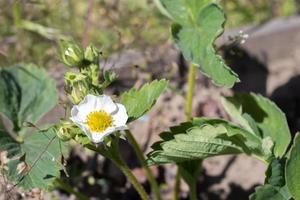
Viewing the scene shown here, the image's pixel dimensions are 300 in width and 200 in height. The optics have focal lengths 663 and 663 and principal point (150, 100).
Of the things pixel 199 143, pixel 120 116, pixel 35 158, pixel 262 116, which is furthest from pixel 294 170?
pixel 35 158

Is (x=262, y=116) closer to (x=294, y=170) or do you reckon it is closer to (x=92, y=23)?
(x=294, y=170)

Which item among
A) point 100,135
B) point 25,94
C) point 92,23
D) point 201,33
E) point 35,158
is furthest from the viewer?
point 92,23

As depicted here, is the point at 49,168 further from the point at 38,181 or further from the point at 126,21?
the point at 126,21

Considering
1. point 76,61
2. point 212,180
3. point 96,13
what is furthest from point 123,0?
point 76,61

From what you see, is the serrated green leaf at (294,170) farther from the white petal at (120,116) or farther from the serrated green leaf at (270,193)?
the white petal at (120,116)

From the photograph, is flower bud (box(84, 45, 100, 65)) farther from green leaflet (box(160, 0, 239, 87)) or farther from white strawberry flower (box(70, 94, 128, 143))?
green leaflet (box(160, 0, 239, 87))

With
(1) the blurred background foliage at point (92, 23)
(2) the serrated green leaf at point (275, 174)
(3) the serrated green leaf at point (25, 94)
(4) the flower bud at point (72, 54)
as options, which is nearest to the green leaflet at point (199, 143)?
(2) the serrated green leaf at point (275, 174)
